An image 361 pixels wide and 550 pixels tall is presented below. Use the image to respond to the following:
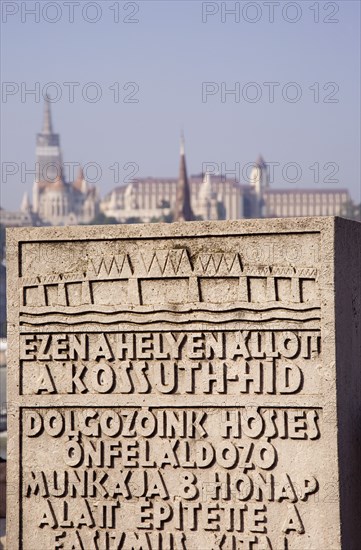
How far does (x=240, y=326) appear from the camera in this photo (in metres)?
7.23

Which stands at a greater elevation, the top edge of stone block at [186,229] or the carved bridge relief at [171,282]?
the top edge of stone block at [186,229]

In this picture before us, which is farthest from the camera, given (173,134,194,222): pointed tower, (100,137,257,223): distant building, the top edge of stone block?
(100,137,257,223): distant building

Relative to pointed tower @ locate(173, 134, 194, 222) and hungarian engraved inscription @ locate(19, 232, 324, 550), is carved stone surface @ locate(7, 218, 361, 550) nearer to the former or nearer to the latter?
hungarian engraved inscription @ locate(19, 232, 324, 550)

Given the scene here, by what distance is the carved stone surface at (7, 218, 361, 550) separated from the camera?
7129mm

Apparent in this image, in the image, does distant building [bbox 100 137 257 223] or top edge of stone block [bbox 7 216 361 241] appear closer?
top edge of stone block [bbox 7 216 361 241]

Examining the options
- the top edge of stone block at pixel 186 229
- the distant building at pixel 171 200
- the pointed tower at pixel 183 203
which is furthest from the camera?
the distant building at pixel 171 200

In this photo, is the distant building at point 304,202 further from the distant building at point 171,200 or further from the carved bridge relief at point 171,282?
the carved bridge relief at point 171,282

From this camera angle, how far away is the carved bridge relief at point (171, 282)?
7164 mm

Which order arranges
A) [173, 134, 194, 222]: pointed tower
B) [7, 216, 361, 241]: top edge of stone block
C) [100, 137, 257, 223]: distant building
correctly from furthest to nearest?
[100, 137, 257, 223]: distant building → [173, 134, 194, 222]: pointed tower → [7, 216, 361, 241]: top edge of stone block

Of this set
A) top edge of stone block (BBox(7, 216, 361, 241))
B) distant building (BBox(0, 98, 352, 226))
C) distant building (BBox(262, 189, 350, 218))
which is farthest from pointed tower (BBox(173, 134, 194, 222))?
top edge of stone block (BBox(7, 216, 361, 241))

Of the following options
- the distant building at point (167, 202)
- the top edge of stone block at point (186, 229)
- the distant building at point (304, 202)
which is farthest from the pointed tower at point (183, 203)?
the top edge of stone block at point (186, 229)

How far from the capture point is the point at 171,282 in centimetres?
734

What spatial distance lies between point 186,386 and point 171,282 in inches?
23.1

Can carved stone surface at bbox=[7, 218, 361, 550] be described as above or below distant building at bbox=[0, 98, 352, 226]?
below
